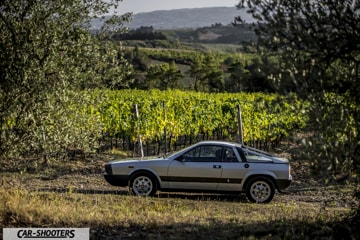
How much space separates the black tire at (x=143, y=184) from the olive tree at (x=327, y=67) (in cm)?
718

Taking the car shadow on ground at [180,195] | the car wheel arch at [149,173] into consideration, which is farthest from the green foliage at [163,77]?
the car wheel arch at [149,173]

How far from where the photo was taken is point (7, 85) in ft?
30.5

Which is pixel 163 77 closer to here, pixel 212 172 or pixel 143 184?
A: pixel 143 184

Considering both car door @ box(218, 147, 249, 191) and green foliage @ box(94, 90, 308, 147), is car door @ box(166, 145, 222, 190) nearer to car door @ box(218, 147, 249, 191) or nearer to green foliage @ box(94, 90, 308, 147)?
car door @ box(218, 147, 249, 191)

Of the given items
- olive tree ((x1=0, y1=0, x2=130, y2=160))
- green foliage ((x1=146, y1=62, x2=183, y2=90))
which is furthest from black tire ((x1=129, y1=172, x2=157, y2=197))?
green foliage ((x1=146, y1=62, x2=183, y2=90))

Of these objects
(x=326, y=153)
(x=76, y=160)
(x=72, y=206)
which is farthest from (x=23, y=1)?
(x=76, y=160)

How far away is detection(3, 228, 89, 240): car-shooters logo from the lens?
799 cm

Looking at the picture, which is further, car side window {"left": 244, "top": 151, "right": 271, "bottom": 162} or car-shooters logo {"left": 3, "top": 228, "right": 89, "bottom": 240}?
car side window {"left": 244, "top": 151, "right": 271, "bottom": 162}

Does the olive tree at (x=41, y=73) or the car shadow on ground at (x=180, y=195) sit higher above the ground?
the olive tree at (x=41, y=73)

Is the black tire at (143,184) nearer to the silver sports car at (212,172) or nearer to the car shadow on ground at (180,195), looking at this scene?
the silver sports car at (212,172)

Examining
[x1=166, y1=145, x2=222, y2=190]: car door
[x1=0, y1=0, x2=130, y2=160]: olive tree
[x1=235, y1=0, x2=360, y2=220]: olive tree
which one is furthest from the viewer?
[x1=166, y1=145, x2=222, y2=190]: car door

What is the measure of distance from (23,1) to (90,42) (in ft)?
5.60

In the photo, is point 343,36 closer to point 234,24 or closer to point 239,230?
point 234,24

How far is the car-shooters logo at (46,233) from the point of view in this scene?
26.2 feet
